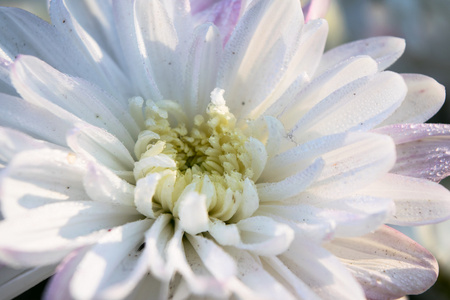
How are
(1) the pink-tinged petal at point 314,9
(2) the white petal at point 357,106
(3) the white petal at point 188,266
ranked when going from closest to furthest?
(3) the white petal at point 188,266, (2) the white petal at point 357,106, (1) the pink-tinged petal at point 314,9

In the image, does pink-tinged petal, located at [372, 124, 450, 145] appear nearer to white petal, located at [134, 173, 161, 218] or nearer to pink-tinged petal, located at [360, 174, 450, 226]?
pink-tinged petal, located at [360, 174, 450, 226]

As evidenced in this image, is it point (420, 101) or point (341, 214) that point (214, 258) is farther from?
point (420, 101)

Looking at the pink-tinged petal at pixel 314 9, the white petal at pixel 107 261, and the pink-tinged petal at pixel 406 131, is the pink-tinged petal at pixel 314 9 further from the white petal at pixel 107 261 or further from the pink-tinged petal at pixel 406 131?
the white petal at pixel 107 261

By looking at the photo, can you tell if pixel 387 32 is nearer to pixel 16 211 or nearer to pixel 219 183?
pixel 219 183

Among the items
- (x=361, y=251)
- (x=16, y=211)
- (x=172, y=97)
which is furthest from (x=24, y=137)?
(x=361, y=251)

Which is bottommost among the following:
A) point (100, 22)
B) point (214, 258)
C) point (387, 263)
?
point (387, 263)

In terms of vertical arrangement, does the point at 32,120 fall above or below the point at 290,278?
above

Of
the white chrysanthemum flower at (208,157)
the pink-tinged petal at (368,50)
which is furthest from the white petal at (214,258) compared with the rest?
the pink-tinged petal at (368,50)

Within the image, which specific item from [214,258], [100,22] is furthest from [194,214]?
[100,22]
